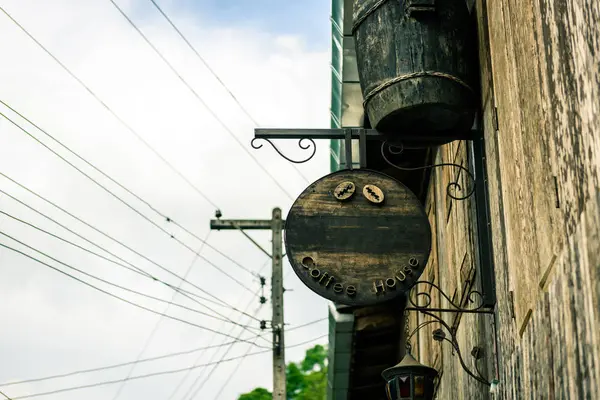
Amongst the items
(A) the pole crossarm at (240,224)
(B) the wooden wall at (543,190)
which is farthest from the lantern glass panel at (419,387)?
(A) the pole crossarm at (240,224)

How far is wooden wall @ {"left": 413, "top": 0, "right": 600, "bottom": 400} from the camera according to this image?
427cm

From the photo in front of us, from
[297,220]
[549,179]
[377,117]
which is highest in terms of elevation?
[377,117]

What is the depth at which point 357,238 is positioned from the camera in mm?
7547

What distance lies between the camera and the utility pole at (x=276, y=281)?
1939 cm

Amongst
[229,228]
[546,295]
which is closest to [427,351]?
[546,295]

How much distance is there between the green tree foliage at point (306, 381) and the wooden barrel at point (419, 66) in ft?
97.5

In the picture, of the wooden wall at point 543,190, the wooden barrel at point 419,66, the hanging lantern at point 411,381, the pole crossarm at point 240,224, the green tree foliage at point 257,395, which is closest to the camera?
the wooden wall at point 543,190

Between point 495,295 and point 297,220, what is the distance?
4.62 ft

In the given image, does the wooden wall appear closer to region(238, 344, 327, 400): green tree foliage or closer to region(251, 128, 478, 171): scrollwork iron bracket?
region(251, 128, 478, 171): scrollwork iron bracket

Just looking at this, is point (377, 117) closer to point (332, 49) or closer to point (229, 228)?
point (332, 49)

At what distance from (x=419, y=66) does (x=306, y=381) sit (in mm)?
32024

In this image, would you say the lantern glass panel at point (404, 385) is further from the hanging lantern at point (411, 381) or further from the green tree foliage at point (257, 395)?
the green tree foliage at point (257, 395)

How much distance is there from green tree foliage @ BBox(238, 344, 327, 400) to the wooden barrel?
97.5 feet

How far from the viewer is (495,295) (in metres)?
7.45
